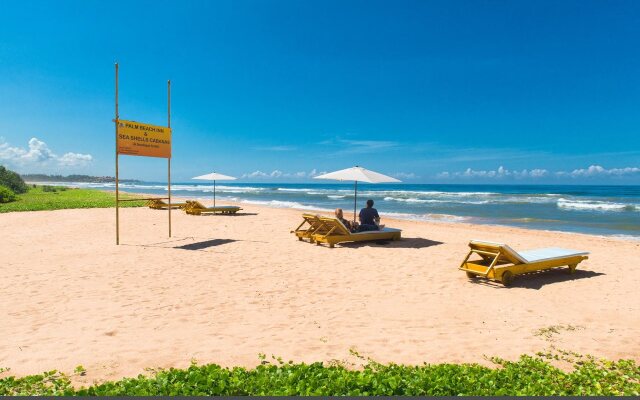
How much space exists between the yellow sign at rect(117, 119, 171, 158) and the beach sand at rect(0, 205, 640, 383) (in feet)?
8.61

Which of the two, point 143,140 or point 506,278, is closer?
point 506,278

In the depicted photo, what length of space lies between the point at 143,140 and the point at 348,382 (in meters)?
9.77

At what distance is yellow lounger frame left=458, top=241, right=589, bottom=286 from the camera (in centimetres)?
732

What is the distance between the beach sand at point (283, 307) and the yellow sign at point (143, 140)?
8.61 feet

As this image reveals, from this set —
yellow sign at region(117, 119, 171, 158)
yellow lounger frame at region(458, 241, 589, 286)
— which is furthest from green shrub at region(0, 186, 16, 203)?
yellow lounger frame at region(458, 241, 589, 286)

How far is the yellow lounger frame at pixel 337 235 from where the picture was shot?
11.0 meters

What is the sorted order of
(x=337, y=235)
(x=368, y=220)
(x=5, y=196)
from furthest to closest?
(x=5, y=196)
(x=368, y=220)
(x=337, y=235)

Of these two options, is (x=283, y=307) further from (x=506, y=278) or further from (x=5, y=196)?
(x=5, y=196)

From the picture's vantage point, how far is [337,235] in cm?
1124

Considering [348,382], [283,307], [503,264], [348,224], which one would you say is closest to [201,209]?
[348,224]

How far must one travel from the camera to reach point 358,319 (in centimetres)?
536

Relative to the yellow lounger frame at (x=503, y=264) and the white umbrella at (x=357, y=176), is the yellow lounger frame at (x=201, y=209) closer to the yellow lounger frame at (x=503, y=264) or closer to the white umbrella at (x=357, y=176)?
the white umbrella at (x=357, y=176)

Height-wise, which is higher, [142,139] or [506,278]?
→ [142,139]

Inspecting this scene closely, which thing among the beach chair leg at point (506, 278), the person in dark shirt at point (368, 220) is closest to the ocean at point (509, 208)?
the person in dark shirt at point (368, 220)
